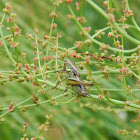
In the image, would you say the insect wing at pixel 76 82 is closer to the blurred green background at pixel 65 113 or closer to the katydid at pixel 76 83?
the katydid at pixel 76 83

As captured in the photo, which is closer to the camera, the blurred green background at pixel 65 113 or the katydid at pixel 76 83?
the katydid at pixel 76 83

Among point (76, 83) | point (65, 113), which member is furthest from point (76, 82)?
point (65, 113)

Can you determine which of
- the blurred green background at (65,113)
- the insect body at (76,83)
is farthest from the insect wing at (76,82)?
the blurred green background at (65,113)

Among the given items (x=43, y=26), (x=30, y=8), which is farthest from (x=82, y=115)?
(x=30, y=8)

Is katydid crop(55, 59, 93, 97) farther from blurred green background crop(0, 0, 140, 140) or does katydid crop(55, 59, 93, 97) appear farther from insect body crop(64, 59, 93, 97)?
blurred green background crop(0, 0, 140, 140)

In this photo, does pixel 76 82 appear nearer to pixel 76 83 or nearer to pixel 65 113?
pixel 76 83

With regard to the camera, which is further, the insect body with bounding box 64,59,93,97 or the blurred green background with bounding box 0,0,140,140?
the blurred green background with bounding box 0,0,140,140

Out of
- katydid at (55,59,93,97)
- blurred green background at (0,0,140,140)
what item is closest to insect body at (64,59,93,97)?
katydid at (55,59,93,97)

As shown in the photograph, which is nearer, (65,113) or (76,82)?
(76,82)

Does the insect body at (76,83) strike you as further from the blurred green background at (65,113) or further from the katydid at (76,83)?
the blurred green background at (65,113)

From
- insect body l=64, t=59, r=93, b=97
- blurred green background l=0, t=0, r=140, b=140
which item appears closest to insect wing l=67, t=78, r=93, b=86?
insect body l=64, t=59, r=93, b=97

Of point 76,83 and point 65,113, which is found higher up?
point 76,83
